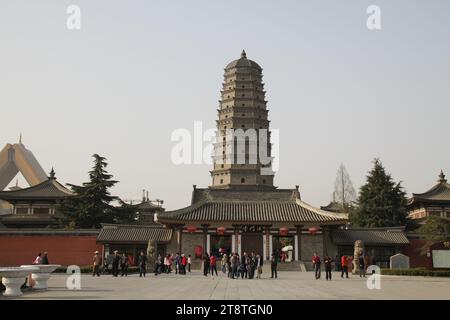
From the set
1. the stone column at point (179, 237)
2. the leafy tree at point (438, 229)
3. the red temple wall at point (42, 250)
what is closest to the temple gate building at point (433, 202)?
the leafy tree at point (438, 229)

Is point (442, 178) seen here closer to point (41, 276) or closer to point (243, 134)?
point (243, 134)

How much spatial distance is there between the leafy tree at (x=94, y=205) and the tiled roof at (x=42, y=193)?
435 cm

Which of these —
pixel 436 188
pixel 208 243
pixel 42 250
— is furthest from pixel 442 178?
pixel 42 250

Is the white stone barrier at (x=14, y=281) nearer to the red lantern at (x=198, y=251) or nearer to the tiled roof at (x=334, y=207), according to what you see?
the red lantern at (x=198, y=251)

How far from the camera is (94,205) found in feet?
124

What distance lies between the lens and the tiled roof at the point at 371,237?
32625 millimetres

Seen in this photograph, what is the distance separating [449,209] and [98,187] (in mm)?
30779

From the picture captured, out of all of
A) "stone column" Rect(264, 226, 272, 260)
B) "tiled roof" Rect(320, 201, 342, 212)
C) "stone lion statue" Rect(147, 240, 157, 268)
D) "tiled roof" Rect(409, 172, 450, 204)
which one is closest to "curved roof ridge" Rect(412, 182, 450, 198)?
"tiled roof" Rect(409, 172, 450, 204)

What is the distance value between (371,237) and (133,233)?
16546mm

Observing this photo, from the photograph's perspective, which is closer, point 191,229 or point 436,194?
point 191,229

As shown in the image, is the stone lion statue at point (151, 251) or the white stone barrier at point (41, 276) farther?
the stone lion statue at point (151, 251)

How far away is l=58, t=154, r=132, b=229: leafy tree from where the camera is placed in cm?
3756

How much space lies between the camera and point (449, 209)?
143ft
